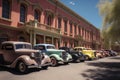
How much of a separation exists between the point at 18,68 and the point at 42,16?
1554 centimetres

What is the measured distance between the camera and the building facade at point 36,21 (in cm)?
2062

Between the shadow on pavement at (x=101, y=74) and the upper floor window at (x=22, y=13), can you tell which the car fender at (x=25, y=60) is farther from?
the upper floor window at (x=22, y=13)

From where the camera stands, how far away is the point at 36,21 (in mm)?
22125

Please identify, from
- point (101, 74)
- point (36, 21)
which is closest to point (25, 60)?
point (101, 74)

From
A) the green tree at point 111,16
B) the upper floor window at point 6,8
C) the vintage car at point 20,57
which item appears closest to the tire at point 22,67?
the vintage car at point 20,57

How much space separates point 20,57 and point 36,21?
10.5m

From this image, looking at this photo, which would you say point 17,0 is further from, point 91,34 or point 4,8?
point 91,34

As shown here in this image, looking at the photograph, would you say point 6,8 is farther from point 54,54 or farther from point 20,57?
point 20,57

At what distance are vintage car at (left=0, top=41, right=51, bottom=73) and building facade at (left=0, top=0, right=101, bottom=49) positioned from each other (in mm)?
6792

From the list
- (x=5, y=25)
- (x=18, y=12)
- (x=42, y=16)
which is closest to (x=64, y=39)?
(x=42, y=16)

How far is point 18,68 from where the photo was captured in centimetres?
1246

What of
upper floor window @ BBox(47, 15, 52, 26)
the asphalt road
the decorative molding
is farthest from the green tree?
upper floor window @ BBox(47, 15, 52, 26)

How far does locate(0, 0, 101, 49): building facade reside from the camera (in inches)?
812

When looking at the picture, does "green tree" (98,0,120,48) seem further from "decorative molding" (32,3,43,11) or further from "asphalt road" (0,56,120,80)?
"decorative molding" (32,3,43,11)
